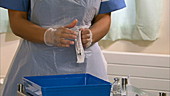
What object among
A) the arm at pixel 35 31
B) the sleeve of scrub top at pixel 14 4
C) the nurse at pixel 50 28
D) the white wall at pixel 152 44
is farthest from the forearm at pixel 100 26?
the white wall at pixel 152 44

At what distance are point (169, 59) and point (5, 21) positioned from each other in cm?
128

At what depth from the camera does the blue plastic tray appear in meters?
1.20

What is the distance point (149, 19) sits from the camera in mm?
2982

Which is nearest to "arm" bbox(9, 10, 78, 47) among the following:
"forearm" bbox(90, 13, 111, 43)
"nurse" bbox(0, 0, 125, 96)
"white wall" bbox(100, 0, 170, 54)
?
"nurse" bbox(0, 0, 125, 96)

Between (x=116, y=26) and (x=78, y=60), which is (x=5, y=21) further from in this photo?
(x=78, y=60)

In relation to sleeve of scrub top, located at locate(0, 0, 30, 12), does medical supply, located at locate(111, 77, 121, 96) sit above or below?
below

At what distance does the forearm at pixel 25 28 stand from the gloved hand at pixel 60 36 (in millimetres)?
38

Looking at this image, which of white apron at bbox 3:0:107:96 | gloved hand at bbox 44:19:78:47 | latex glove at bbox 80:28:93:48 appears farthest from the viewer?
white apron at bbox 3:0:107:96

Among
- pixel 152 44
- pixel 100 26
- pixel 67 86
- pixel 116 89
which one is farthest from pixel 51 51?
pixel 152 44

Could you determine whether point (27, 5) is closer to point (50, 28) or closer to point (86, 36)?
point (50, 28)

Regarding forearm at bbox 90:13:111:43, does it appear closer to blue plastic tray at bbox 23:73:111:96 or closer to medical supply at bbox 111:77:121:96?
medical supply at bbox 111:77:121:96

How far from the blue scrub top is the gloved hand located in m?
0.18

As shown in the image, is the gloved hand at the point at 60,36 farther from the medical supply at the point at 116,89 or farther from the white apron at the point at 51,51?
the medical supply at the point at 116,89

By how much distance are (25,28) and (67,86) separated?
556mm
